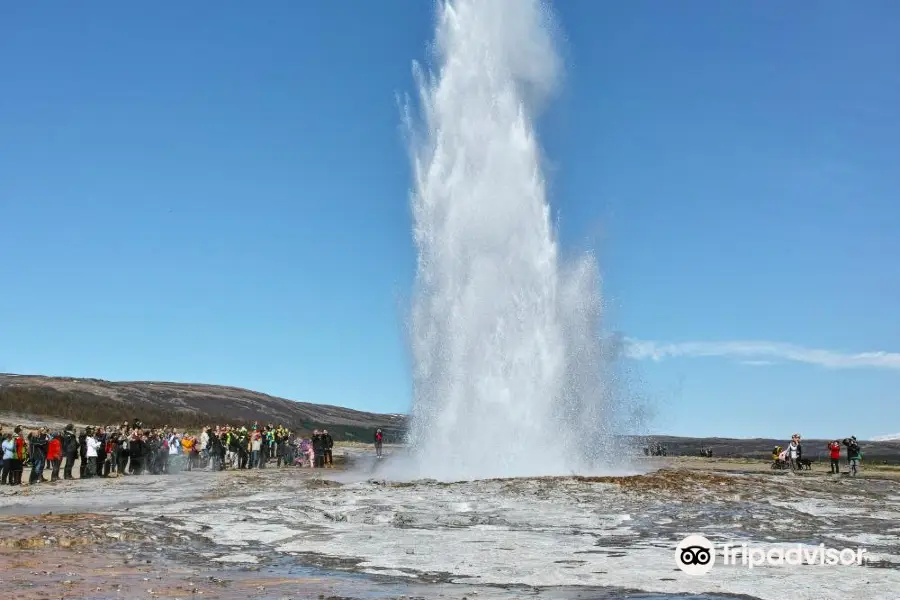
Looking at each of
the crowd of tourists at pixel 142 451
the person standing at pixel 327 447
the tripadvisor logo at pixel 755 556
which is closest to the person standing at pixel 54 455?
the crowd of tourists at pixel 142 451

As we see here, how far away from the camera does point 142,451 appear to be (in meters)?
31.1

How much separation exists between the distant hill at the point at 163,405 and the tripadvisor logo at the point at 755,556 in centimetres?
5648

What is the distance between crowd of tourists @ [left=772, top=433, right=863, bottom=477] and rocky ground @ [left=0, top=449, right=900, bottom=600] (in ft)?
33.2

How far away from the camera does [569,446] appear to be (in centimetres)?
2781

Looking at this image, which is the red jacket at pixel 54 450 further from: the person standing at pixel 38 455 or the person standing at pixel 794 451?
the person standing at pixel 794 451

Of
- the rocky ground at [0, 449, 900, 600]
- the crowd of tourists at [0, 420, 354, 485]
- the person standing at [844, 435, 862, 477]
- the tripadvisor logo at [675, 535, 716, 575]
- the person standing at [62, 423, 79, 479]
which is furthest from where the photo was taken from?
the person standing at [844, 435, 862, 477]

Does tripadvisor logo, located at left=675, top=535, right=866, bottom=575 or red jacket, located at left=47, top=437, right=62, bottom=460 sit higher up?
red jacket, located at left=47, top=437, right=62, bottom=460

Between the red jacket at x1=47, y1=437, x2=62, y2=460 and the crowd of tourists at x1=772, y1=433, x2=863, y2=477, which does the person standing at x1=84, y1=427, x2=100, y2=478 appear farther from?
the crowd of tourists at x1=772, y1=433, x2=863, y2=477

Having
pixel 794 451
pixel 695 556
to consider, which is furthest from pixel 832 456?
pixel 695 556

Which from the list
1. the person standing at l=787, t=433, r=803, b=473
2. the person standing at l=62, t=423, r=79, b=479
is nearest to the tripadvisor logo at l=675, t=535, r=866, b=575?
the person standing at l=62, t=423, r=79, b=479

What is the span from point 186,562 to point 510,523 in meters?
7.21

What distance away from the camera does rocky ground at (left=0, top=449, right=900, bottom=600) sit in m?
10.6

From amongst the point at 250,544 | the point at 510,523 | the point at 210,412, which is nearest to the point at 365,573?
→ the point at 250,544

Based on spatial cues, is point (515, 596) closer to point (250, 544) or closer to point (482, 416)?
point (250, 544)
